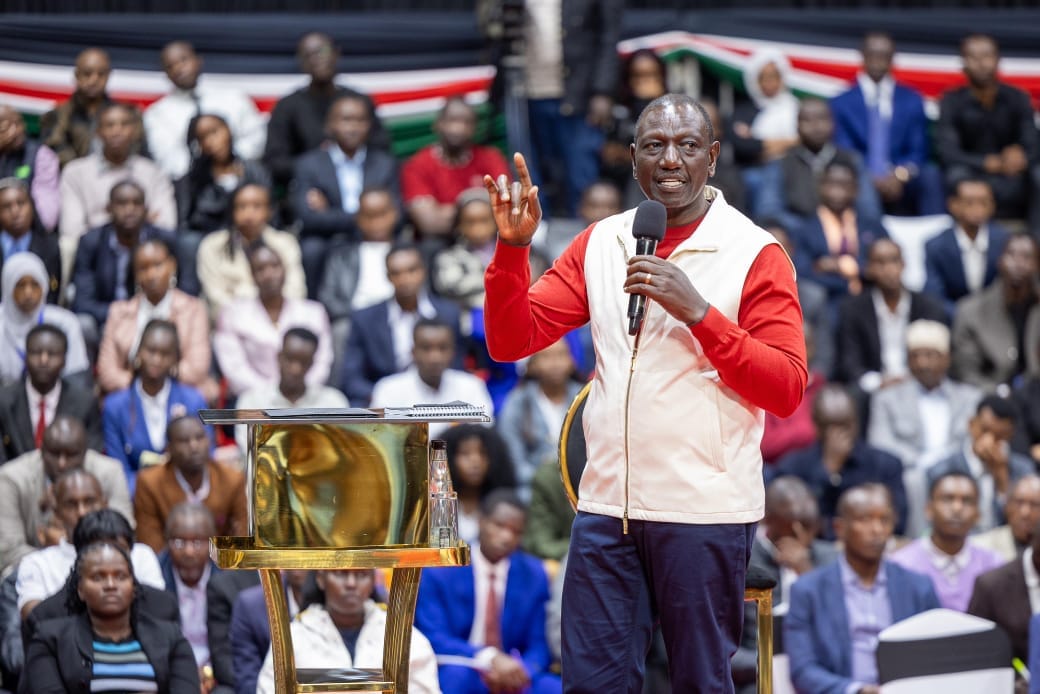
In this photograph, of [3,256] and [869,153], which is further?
[869,153]

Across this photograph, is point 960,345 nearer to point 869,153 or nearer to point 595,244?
point 869,153

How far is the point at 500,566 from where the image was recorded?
6.55 meters

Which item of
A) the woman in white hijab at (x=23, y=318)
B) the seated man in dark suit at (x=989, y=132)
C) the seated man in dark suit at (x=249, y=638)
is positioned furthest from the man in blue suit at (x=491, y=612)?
the seated man in dark suit at (x=989, y=132)

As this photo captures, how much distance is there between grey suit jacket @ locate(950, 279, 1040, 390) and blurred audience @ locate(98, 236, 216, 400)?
3.85 metres

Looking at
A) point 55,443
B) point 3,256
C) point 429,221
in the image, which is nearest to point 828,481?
point 429,221

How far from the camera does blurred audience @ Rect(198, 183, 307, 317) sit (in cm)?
819

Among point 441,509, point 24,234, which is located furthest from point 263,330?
point 441,509

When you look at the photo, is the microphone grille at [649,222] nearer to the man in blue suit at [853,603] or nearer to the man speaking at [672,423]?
the man speaking at [672,423]

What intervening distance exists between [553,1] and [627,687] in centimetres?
704

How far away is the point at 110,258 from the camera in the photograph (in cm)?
810

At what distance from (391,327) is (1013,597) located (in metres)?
3.28

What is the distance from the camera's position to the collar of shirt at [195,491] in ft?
22.5

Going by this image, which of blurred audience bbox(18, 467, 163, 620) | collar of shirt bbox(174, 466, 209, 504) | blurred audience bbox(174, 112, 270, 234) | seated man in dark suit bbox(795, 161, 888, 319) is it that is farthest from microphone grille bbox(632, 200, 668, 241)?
seated man in dark suit bbox(795, 161, 888, 319)

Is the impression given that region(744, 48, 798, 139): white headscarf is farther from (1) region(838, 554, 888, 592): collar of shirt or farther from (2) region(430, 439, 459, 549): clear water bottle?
(2) region(430, 439, 459, 549): clear water bottle
